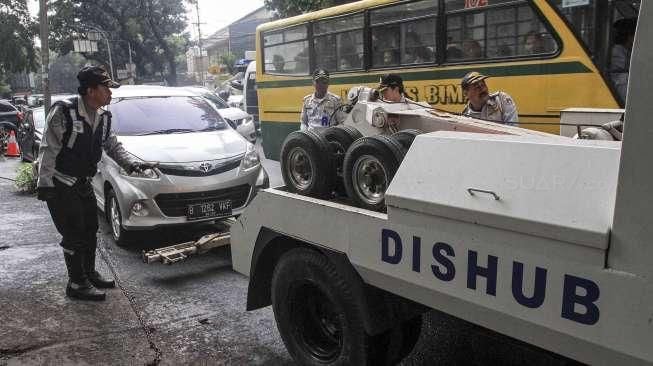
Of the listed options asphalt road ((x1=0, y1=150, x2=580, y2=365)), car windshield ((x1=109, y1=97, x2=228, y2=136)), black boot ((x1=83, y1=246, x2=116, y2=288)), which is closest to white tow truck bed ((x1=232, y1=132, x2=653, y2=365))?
asphalt road ((x1=0, y1=150, x2=580, y2=365))

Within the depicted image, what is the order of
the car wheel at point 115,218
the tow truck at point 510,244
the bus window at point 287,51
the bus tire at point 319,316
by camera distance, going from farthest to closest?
the bus window at point 287,51, the car wheel at point 115,218, the bus tire at point 319,316, the tow truck at point 510,244

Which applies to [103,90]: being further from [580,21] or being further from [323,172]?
[580,21]

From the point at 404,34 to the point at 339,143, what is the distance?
16.3ft

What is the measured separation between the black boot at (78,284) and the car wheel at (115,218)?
3.52ft

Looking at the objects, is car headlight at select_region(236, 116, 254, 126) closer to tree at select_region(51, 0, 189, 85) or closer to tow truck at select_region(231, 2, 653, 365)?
tow truck at select_region(231, 2, 653, 365)

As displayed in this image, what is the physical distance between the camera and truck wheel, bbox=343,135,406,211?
262 cm

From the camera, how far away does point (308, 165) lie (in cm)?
317

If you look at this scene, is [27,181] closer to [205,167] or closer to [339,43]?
[205,167]

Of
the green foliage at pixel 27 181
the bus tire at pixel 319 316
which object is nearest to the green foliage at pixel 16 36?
the green foliage at pixel 27 181

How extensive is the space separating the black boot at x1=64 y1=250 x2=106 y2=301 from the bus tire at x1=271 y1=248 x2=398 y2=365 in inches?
73.9

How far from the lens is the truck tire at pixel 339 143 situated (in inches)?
123

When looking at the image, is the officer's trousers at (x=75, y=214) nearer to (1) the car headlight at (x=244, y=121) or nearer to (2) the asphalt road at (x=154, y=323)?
(2) the asphalt road at (x=154, y=323)

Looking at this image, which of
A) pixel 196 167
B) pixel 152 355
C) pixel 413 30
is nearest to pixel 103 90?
pixel 196 167

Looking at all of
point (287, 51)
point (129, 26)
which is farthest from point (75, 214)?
point (129, 26)
